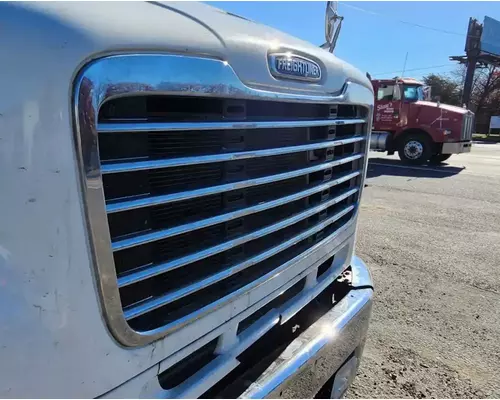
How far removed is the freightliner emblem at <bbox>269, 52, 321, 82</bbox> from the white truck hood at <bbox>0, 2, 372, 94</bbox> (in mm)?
24

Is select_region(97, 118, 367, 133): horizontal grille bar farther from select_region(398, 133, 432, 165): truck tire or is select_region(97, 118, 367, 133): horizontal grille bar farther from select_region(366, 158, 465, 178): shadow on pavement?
select_region(398, 133, 432, 165): truck tire

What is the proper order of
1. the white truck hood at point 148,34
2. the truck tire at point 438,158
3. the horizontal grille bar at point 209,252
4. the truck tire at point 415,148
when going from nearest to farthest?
1. the white truck hood at point 148,34
2. the horizontal grille bar at point 209,252
3. the truck tire at point 415,148
4. the truck tire at point 438,158

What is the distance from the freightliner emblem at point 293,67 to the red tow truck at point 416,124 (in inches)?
524

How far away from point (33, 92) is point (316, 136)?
1310 millimetres

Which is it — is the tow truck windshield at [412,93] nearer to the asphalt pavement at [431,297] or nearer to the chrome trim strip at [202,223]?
the asphalt pavement at [431,297]

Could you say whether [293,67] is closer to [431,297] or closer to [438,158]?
[431,297]

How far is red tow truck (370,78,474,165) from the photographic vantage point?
1404 cm

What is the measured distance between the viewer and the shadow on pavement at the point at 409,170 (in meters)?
12.4

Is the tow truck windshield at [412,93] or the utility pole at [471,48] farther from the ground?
the utility pole at [471,48]

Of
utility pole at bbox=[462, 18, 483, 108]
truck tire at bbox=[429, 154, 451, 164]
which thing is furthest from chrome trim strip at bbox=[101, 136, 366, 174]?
utility pole at bbox=[462, 18, 483, 108]

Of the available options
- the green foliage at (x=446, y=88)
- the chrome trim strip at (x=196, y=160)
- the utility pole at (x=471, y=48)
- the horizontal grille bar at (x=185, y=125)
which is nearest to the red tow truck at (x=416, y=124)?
the chrome trim strip at (x=196, y=160)

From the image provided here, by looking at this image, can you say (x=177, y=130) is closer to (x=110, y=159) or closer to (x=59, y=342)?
(x=110, y=159)

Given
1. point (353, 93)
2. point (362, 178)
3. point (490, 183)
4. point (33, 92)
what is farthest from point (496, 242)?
point (33, 92)

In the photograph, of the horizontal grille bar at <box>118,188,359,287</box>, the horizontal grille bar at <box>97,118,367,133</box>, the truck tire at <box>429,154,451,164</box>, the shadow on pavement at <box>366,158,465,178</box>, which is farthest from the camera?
the truck tire at <box>429,154,451,164</box>
